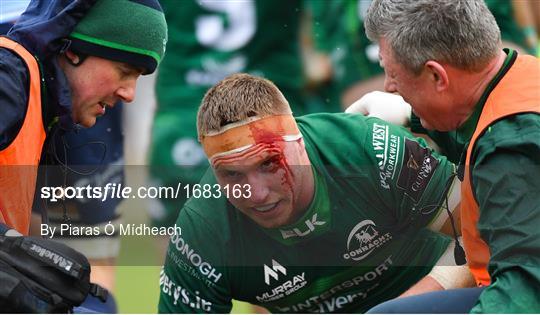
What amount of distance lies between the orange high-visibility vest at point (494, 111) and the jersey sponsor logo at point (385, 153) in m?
0.47

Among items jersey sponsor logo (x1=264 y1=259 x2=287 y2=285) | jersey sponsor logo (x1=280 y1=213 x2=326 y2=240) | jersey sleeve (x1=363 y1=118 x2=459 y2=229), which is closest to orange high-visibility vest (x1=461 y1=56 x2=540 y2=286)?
jersey sleeve (x1=363 y1=118 x2=459 y2=229)

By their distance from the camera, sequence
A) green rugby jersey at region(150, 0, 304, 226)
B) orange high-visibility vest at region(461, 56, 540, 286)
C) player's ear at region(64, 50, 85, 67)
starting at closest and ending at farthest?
orange high-visibility vest at region(461, 56, 540, 286)
player's ear at region(64, 50, 85, 67)
green rugby jersey at region(150, 0, 304, 226)

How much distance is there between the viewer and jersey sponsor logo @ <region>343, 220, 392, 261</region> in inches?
133

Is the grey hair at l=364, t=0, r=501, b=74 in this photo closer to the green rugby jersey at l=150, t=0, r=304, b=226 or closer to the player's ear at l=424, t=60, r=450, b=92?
the player's ear at l=424, t=60, r=450, b=92

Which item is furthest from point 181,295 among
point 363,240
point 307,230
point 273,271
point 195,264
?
point 363,240

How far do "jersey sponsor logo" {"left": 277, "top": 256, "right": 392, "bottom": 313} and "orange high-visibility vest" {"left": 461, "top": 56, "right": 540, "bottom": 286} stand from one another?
1.95ft

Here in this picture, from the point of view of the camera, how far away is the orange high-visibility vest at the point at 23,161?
9.21 ft

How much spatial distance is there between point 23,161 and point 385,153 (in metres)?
0.98

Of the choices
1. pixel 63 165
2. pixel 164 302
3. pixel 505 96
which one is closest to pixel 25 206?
pixel 63 165

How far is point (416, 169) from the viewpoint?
3279 mm

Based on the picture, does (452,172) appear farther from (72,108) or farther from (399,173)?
(72,108)

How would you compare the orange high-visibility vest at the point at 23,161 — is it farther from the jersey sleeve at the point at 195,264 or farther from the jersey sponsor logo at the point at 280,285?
the jersey sponsor logo at the point at 280,285

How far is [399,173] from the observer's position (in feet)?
10.8

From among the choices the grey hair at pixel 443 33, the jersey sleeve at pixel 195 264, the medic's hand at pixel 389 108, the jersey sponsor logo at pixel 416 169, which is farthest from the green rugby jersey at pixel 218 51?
the grey hair at pixel 443 33
